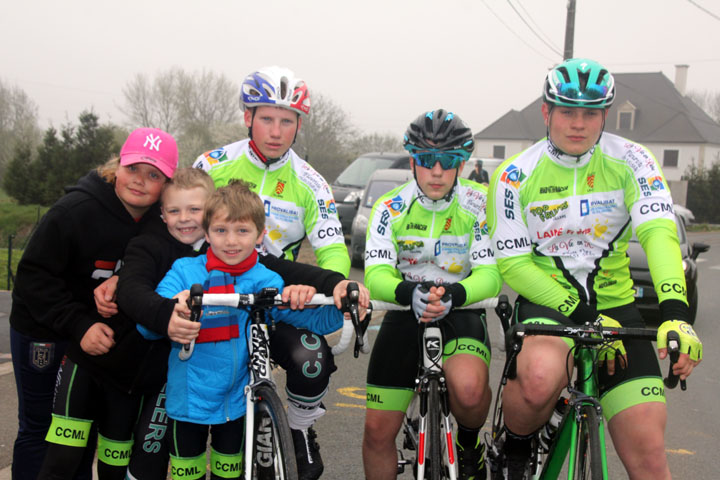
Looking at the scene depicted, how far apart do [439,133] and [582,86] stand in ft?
2.50

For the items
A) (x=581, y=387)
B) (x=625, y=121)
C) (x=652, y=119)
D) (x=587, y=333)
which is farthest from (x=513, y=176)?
(x=625, y=121)

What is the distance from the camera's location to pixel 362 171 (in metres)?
18.4

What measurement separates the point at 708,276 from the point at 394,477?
48.8 feet

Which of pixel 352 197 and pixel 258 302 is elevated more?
pixel 352 197

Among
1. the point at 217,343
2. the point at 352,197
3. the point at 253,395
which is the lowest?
the point at 253,395

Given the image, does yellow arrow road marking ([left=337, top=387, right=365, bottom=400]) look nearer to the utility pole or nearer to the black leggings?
the black leggings

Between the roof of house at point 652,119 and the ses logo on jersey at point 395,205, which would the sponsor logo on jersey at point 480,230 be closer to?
the ses logo on jersey at point 395,205

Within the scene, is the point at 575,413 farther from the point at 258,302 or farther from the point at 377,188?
the point at 377,188

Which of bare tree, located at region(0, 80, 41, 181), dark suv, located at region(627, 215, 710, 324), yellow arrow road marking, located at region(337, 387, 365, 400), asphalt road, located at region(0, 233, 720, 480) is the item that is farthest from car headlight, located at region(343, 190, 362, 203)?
bare tree, located at region(0, 80, 41, 181)

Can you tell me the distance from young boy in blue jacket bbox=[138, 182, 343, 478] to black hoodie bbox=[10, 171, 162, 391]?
236 millimetres

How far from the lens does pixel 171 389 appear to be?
292cm

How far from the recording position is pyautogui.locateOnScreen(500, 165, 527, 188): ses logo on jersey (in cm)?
337

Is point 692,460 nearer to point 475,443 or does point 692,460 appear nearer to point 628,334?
point 475,443

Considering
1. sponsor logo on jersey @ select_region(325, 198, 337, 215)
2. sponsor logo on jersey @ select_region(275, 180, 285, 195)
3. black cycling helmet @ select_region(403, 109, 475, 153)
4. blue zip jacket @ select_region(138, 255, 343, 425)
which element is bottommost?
blue zip jacket @ select_region(138, 255, 343, 425)
